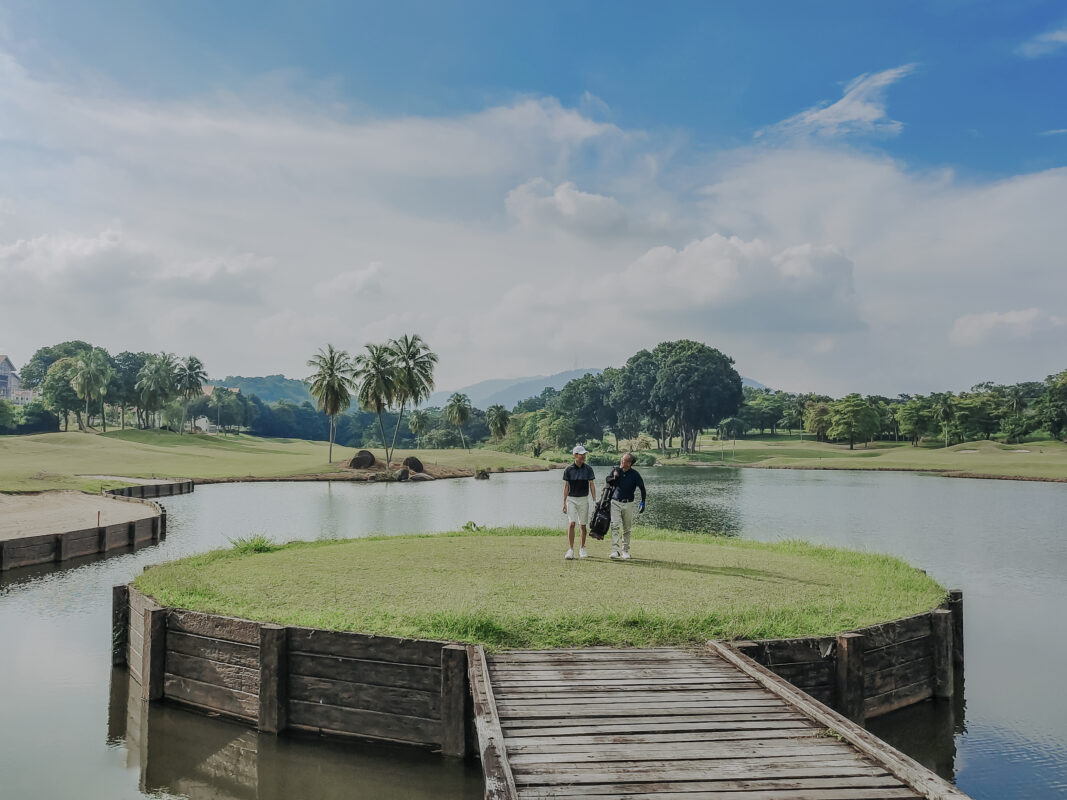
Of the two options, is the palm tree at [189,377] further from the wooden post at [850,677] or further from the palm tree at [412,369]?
the wooden post at [850,677]

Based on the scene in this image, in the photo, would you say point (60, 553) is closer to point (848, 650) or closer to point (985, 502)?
point (848, 650)

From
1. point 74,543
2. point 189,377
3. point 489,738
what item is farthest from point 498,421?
point 489,738

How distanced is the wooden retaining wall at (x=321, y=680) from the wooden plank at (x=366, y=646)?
0.04ft

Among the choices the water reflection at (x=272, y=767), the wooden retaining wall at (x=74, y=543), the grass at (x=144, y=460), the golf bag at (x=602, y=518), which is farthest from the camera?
the grass at (x=144, y=460)

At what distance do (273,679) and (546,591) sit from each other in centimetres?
475

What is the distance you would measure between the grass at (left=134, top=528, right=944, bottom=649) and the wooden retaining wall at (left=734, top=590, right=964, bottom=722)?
1.39ft

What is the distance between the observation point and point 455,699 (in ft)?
30.4

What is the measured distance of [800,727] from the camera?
7391 millimetres

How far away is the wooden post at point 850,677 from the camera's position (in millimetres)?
10133

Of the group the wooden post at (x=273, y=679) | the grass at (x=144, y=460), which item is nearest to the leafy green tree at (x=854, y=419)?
the grass at (x=144, y=460)

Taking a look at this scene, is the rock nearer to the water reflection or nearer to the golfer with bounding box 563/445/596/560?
the golfer with bounding box 563/445/596/560

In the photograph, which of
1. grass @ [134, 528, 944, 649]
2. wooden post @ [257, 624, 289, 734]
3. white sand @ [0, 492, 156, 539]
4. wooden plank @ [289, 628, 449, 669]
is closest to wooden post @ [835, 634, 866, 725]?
grass @ [134, 528, 944, 649]

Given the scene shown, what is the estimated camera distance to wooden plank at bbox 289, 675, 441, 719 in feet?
31.3

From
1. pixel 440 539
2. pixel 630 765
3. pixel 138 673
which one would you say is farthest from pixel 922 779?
pixel 440 539
